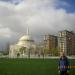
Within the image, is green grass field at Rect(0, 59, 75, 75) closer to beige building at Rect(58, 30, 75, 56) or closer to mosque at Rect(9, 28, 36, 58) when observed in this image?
mosque at Rect(9, 28, 36, 58)

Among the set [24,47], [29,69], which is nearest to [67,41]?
[24,47]

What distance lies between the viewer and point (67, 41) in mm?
188125

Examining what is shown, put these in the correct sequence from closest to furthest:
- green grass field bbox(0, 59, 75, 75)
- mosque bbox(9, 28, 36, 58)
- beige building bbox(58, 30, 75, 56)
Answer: green grass field bbox(0, 59, 75, 75) → mosque bbox(9, 28, 36, 58) → beige building bbox(58, 30, 75, 56)

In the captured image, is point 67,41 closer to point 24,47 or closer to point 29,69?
point 24,47

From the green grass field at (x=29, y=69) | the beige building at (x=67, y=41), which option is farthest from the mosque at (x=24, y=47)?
the green grass field at (x=29, y=69)

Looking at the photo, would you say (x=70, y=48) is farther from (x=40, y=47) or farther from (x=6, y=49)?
(x=6, y=49)

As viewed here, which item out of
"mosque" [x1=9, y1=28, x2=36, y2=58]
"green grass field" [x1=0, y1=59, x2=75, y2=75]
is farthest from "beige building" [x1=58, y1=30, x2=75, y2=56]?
"green grass field" [x1=0, y1=59, x2=75, y2=75]

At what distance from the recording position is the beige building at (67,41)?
597 feet

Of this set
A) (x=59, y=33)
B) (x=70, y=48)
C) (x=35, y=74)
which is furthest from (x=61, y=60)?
(x=59, y=33)

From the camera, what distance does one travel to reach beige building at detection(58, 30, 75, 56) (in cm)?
18188

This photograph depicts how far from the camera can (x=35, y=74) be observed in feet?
68.7

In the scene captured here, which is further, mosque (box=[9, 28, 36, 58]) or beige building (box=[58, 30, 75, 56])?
beige building (box=[58, 30, 75, 56])

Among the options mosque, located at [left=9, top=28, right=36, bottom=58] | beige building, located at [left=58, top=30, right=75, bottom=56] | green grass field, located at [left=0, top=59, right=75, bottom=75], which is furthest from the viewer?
beige building, located at [left=58, top=30, right=75, bottom=56]

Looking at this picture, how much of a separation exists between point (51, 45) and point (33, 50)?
79.1 feet
